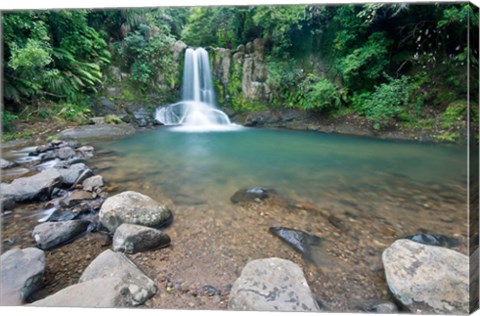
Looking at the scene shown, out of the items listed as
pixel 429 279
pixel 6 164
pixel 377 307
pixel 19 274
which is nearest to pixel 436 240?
pixel 429 279

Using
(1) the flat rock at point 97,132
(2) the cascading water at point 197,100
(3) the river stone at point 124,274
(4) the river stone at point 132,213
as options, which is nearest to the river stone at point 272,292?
(3) the river stone at point 124,274

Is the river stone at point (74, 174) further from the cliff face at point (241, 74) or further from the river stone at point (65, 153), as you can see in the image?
the cliff face at point (241, 74)

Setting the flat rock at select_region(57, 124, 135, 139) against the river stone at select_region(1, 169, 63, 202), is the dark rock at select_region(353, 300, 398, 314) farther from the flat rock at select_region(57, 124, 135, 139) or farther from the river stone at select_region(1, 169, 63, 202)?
the flat rock at select_region(57, 124, 135, 139)

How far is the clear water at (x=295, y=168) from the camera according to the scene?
2125 millimetres

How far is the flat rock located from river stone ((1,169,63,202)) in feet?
2.80

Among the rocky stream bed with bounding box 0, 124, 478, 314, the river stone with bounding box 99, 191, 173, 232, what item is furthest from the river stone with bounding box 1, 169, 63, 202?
the river stone with bounding box 99, 191, 173, 232

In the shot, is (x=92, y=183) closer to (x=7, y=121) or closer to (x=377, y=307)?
(x=7, y=121)

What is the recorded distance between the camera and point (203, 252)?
1.39 meters

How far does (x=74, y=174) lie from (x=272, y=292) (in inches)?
88.5

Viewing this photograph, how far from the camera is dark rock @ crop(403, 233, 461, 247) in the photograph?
51.0 inches

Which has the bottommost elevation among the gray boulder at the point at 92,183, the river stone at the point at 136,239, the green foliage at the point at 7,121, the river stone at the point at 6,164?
the river stone at the point at 136,239

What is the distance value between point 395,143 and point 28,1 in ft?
12.5

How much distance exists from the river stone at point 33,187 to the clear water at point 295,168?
1.49 feet

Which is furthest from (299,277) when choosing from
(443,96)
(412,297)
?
(443,96)
